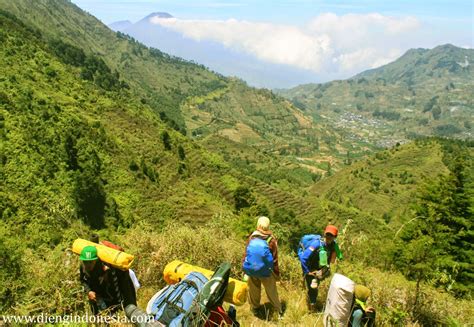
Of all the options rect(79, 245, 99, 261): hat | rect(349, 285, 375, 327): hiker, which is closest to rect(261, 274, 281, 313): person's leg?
rect(349, 285, 375, 327): hiker

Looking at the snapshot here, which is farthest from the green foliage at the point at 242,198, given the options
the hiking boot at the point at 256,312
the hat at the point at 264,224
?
the hat at the point at 264,224

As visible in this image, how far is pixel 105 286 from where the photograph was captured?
4.82m

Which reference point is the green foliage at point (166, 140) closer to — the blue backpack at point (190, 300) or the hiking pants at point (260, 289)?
Answer: the hiking pants at point (260, 289)

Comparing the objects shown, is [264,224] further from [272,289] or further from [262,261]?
[272,289]

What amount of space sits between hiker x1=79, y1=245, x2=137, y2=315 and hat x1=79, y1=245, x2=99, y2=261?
3cm

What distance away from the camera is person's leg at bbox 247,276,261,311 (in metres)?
5.79

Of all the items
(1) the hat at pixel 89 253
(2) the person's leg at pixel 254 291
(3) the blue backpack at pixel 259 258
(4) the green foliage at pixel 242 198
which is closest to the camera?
(1) the hat at pixel 89 253

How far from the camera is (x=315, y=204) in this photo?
70625 millimetres

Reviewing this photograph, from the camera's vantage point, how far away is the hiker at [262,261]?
211 inches

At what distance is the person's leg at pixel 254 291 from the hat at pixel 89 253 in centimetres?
251

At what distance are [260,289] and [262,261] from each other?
2.55 ft

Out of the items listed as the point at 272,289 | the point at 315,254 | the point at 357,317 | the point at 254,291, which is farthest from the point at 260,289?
the point at 357,317

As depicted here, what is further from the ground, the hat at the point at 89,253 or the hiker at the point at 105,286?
the hat at the point at 89,253

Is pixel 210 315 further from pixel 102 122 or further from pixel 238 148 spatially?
pixel 238 148
